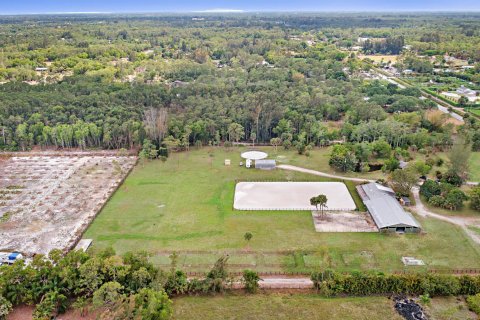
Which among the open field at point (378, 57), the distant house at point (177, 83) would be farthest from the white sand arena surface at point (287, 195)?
the open field at point (378, 57)

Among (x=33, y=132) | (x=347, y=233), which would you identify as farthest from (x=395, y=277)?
(x=33, y=132)

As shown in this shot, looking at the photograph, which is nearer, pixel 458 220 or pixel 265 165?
pixel 458 220

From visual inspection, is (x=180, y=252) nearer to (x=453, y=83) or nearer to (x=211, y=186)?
(x=211, y=186)

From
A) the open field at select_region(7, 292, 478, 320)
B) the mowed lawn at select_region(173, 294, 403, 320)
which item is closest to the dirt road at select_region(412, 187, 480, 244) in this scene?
the open field at select_region(7, 292, 478, 320)

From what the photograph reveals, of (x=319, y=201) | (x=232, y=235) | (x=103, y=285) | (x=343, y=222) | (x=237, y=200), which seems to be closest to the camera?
(x=103, y=285)

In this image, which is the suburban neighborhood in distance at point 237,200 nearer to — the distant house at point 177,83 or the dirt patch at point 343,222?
the dirt patch at point 343,222

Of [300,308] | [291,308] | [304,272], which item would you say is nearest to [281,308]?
[291,308]

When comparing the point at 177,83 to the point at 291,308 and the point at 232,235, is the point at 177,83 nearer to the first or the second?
the point at 232,235

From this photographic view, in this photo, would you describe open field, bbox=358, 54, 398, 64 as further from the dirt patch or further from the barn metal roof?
the dirt patch
